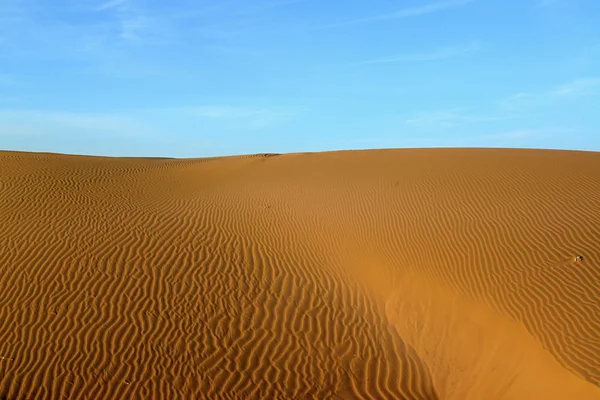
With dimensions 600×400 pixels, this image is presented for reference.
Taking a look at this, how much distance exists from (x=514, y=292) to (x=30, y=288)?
30.4 feet

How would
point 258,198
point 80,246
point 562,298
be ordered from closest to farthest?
1. point 562,298
2. point 80,246
3. point 258,198

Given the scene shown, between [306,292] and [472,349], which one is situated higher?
[306,292]

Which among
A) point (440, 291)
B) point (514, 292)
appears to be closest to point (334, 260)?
point (440, 291)

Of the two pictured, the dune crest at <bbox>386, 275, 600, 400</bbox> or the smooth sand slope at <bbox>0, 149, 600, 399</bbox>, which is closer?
the dune crest at <bbox>386, 275, 600, 400</bbox>

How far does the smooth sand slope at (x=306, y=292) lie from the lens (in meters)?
8.47

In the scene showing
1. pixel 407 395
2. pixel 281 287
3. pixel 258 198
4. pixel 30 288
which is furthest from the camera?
pixel 258 198

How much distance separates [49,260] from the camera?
1167 cm

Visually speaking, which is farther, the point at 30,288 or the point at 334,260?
the point at 334,260

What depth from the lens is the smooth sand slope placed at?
8.47 meters

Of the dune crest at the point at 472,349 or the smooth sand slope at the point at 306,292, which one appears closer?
the dune crest at the point at 472,349

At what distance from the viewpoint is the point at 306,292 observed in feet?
36.8

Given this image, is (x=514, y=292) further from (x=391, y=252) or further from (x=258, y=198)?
(x=258, y=198)

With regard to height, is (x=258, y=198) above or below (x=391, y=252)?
above

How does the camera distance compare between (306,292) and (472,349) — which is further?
(306,292)
